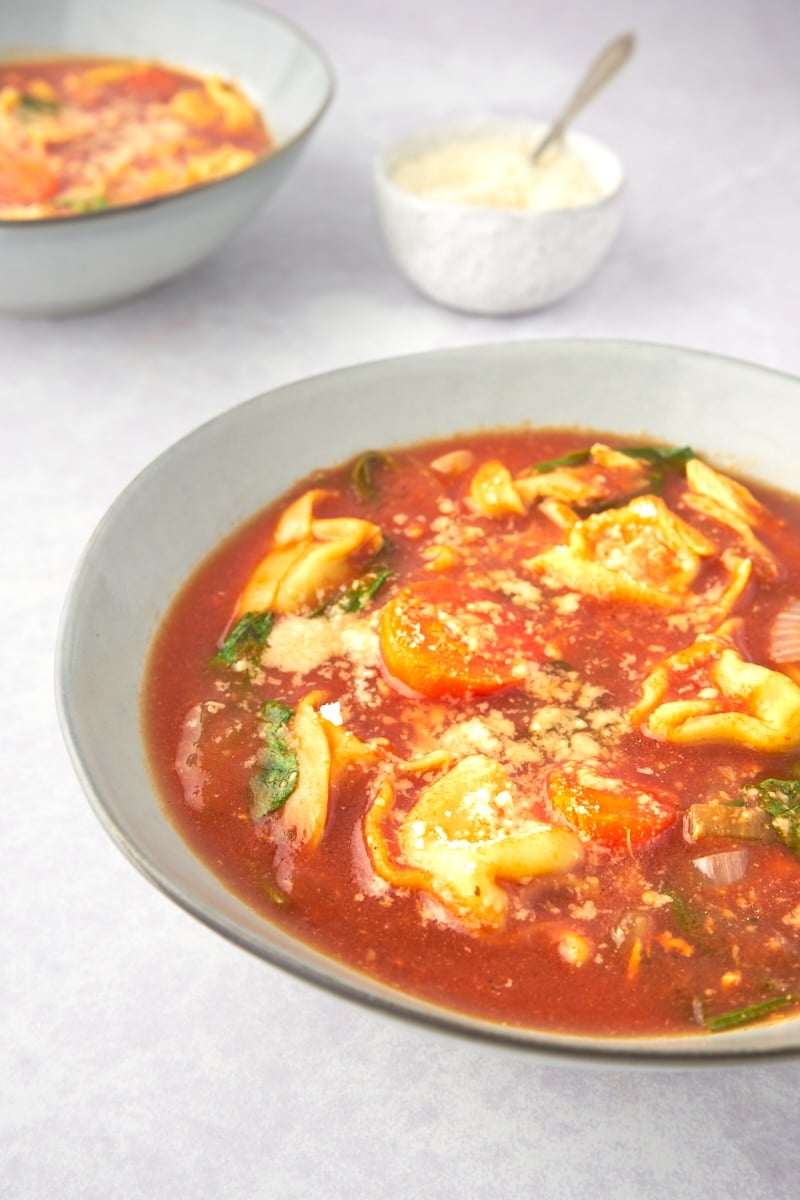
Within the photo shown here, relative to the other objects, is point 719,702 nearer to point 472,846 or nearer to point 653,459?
point 472,846

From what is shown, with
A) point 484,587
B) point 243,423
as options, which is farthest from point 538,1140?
point 243,423

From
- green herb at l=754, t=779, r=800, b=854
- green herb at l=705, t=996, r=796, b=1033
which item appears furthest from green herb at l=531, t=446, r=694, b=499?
green herb at l=705, t=996, r=796, b=1033

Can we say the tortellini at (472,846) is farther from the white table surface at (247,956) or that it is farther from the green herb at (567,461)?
the green herb at (567,461)

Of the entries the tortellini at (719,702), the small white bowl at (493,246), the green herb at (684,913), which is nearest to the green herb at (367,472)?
the tortellini at (719,702)

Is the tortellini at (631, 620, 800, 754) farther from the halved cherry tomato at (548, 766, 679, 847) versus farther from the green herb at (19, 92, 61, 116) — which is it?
the green herb at (19, 92, 61, 116)

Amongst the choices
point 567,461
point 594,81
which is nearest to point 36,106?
point 594,81
